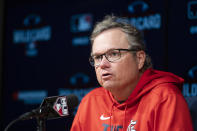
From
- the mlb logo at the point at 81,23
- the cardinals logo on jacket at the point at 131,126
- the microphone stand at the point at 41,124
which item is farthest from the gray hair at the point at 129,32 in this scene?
the mlb logo at the point at 81,23

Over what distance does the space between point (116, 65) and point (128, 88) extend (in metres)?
0.19

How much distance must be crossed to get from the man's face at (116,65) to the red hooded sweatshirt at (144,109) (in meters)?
0.08

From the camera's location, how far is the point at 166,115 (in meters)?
1.65

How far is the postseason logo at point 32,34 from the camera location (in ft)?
11.4

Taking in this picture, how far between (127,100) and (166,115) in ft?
1.08

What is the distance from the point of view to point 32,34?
140 inches

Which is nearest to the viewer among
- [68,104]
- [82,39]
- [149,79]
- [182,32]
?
[68,104]

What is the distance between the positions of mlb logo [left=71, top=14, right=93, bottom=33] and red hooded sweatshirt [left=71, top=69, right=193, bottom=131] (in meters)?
1.15

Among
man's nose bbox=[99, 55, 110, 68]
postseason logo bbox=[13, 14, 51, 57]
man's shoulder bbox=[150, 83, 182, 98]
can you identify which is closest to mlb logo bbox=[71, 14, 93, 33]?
postseason logo bbox=[13, 14, 51, 57]

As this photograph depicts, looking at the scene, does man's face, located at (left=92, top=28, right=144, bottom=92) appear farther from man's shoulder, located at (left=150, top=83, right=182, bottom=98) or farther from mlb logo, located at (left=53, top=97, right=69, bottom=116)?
mlb logo, located at (left=53, top=97, right=69, bottom=116)

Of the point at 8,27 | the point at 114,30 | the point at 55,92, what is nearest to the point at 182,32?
the point at 114,30

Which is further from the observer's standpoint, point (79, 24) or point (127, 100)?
point (79, 24)

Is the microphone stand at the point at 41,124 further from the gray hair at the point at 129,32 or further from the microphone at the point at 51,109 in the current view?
the gray hair at the point at 129,32

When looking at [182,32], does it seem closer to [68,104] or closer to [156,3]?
[156,3]
